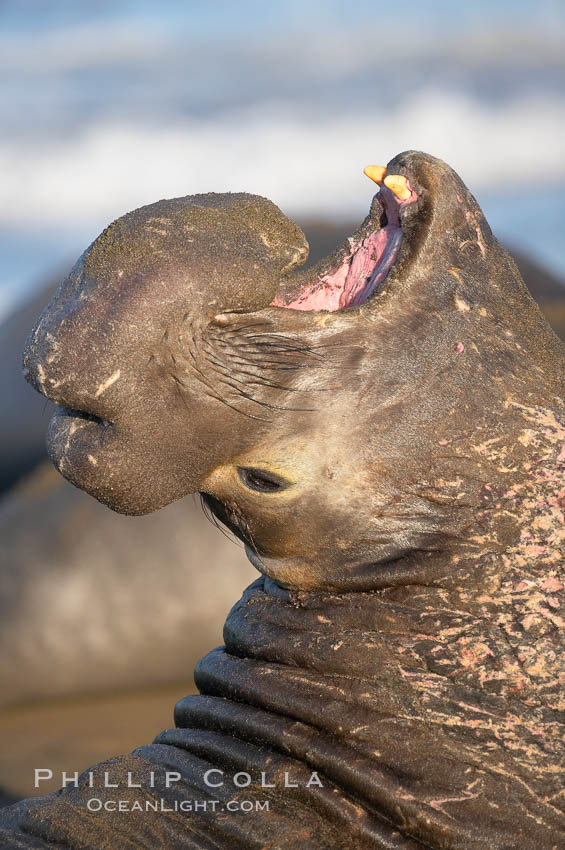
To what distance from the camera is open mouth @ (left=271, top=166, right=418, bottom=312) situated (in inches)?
82.5

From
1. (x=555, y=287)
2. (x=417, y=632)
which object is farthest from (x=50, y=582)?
(x=417, y=632)

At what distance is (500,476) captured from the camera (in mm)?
1986

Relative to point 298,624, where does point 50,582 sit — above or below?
above

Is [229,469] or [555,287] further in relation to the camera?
[555,287]

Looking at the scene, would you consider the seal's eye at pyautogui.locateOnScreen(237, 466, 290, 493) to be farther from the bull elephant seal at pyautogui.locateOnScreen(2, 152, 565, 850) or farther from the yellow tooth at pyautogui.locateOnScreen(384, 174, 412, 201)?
the yellow tooth at pyautogui.locateOnScreen(384, 174, 412, 201)

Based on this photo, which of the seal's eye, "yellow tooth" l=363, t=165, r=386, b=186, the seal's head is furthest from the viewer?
"yellow tooth" l=363, t=165, r=386, b=186

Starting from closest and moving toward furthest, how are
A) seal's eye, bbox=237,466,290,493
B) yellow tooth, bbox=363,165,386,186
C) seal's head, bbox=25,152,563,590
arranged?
seal's head, bbox=25,152,563,590 < seal's eye, bbox=237,466,290,493 < yellow tooth, bbox=363,165,386,186

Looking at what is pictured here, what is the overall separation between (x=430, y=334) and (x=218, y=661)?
27.7 inches

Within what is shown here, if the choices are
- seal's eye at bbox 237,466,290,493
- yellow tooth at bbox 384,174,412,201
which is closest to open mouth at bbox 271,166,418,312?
yellow tooth at bbox 384,174,412,201

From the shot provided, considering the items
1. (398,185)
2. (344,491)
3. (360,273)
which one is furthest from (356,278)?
(344,491)

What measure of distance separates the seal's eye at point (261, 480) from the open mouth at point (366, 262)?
0.28 metres

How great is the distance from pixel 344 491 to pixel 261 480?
145 millimetres

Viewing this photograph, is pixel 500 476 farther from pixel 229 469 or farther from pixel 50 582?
pixel 50 582

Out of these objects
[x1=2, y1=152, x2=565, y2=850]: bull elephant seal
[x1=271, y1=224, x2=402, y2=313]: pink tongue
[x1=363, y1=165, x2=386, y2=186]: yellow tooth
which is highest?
[x1=363, y1=165, x2=386, y2=186]: yellow tooth
